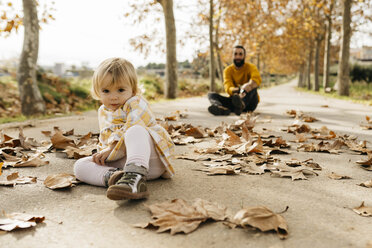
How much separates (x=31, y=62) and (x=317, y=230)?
6872mm

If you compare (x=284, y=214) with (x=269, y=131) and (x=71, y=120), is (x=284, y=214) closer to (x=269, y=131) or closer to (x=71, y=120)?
(x=269, y=131)

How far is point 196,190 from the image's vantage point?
2082mm

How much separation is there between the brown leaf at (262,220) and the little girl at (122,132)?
2.48ft

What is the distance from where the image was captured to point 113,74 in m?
2.22

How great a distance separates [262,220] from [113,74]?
4.37 ft

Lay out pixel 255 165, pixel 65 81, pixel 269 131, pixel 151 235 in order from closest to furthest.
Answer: pixel 151 235 → pixel 255 165 → pixel 269 131 → pixel 65 81

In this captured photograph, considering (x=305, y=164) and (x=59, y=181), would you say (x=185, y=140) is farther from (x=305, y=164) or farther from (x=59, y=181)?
(x=59, y=181)

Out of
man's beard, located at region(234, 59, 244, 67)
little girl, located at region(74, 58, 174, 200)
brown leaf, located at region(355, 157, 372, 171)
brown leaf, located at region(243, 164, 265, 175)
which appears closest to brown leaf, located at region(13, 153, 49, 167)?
little girl, located at region(74, 58, 174, 200)

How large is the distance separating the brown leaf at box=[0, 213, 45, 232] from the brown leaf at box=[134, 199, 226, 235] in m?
0.49

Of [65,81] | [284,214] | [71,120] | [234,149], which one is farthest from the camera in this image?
[65,81]

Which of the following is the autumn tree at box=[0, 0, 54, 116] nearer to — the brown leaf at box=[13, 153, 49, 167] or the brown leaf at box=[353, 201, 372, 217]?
the brown leaf at box=[13, 153, 49, 167]

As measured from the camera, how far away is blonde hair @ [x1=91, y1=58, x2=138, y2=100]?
2230 millimetres

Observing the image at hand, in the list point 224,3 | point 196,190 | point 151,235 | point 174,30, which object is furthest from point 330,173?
point 224,3

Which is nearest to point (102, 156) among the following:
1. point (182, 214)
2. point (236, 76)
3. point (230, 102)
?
point (182, 214)
